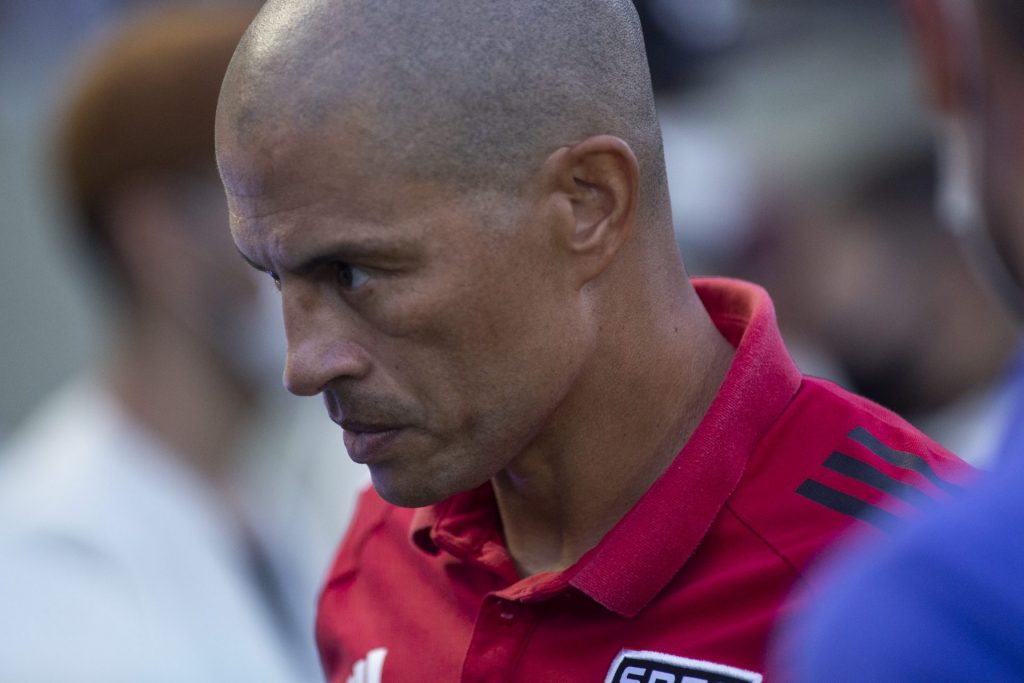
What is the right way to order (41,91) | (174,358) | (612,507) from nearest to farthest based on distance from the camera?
(612,507) < (174,358) < (41,91)

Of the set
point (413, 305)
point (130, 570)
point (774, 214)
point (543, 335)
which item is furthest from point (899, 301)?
point (413, 305)

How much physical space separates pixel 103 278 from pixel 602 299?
2.96 metres

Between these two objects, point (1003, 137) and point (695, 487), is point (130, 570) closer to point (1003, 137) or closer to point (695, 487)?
point (695, 487)

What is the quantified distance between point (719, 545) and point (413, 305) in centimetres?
55

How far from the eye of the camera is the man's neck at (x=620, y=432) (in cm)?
217

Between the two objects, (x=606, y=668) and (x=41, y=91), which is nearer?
(x=606, y=668)

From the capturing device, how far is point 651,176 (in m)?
2.13

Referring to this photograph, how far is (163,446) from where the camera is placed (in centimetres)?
455

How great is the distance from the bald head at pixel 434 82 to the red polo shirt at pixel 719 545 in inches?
18.5

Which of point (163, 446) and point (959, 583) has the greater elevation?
point (163, 446)

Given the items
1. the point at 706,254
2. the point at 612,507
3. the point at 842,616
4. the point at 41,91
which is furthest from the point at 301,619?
the point at 41,91

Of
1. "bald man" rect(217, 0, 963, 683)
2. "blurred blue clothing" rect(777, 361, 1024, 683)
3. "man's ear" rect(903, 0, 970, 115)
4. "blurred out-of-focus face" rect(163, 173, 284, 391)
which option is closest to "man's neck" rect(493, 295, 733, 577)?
"bald man" rect(217, 0, 963, 683)

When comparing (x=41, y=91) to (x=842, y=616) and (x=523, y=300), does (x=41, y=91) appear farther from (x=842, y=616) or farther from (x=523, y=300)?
(x=842, y=616)

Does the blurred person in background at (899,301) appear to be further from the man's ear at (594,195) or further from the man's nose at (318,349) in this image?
the man's nose at (318,349)
